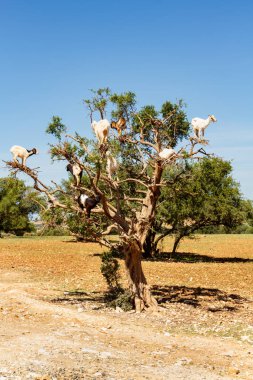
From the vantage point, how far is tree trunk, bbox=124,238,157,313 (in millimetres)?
15266

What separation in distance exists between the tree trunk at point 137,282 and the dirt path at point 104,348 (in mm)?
551

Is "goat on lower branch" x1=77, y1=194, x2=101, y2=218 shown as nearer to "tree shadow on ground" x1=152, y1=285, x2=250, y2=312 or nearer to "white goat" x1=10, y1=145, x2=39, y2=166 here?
"white goat" x1=10, y1=145, x2=39, y2=166

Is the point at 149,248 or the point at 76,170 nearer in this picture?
the point at 76,170

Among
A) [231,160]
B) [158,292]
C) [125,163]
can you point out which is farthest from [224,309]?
[231,160]

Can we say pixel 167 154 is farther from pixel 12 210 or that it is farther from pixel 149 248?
pixel 12 210

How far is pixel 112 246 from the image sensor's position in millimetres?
15336

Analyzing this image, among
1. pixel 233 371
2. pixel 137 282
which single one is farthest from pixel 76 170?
pixel 233 371

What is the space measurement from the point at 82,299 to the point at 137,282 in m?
2.86

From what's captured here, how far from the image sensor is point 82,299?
17141mm

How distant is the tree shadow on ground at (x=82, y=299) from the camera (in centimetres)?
1623

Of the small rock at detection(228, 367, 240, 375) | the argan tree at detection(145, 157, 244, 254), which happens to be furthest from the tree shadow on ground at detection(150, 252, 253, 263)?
the small rock at detection(228, 367, 240, 375)

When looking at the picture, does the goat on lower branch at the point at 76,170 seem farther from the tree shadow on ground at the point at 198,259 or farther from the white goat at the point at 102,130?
the tree shadow on ground at the point at 198,259

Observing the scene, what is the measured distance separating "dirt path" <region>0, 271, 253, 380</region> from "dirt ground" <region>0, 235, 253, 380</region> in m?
0.02

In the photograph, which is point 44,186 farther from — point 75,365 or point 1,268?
point 1,268
